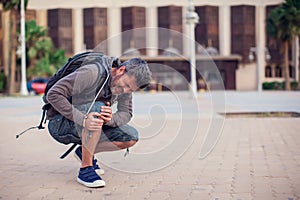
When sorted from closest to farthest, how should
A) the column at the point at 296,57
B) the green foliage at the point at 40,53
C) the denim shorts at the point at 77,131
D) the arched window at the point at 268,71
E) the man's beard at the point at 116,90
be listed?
the man's beard at the point at 116,90 → the denim shorts at the point at 77,131 → the green foliage at the point at 40,53 → the column at the point at 296,57 → the arched window at the point at 268,71

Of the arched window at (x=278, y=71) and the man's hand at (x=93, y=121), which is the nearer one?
the man's hand at (x=93, y=121)

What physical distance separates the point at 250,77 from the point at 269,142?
132 feet

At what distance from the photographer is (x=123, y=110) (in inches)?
161

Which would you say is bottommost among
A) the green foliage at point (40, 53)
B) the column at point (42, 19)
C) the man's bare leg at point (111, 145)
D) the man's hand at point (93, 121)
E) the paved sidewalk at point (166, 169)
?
the paved sidewalk at point (166, 169)

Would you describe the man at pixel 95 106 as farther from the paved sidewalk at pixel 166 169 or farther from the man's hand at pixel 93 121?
the paved sidewalk at pixel 166 169

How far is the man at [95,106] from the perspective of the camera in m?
3.64

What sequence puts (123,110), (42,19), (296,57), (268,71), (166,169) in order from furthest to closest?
(268,71) → (296,57) → (42,19) → (166,169) → (123,110)

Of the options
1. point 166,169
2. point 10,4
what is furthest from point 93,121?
point 10,4

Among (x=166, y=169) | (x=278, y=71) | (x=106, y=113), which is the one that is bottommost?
(x=166, y=169)

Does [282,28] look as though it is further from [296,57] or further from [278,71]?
[278,71]

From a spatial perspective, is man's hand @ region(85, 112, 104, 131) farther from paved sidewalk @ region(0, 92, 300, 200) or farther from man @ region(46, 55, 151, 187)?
paved sidewalk @ region(0, 92, 300, 200)

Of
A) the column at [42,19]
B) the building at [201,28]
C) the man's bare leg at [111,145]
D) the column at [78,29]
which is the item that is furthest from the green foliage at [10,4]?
the man's bare leg at [111,145]

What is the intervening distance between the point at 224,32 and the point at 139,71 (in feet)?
139

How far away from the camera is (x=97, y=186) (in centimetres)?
397
